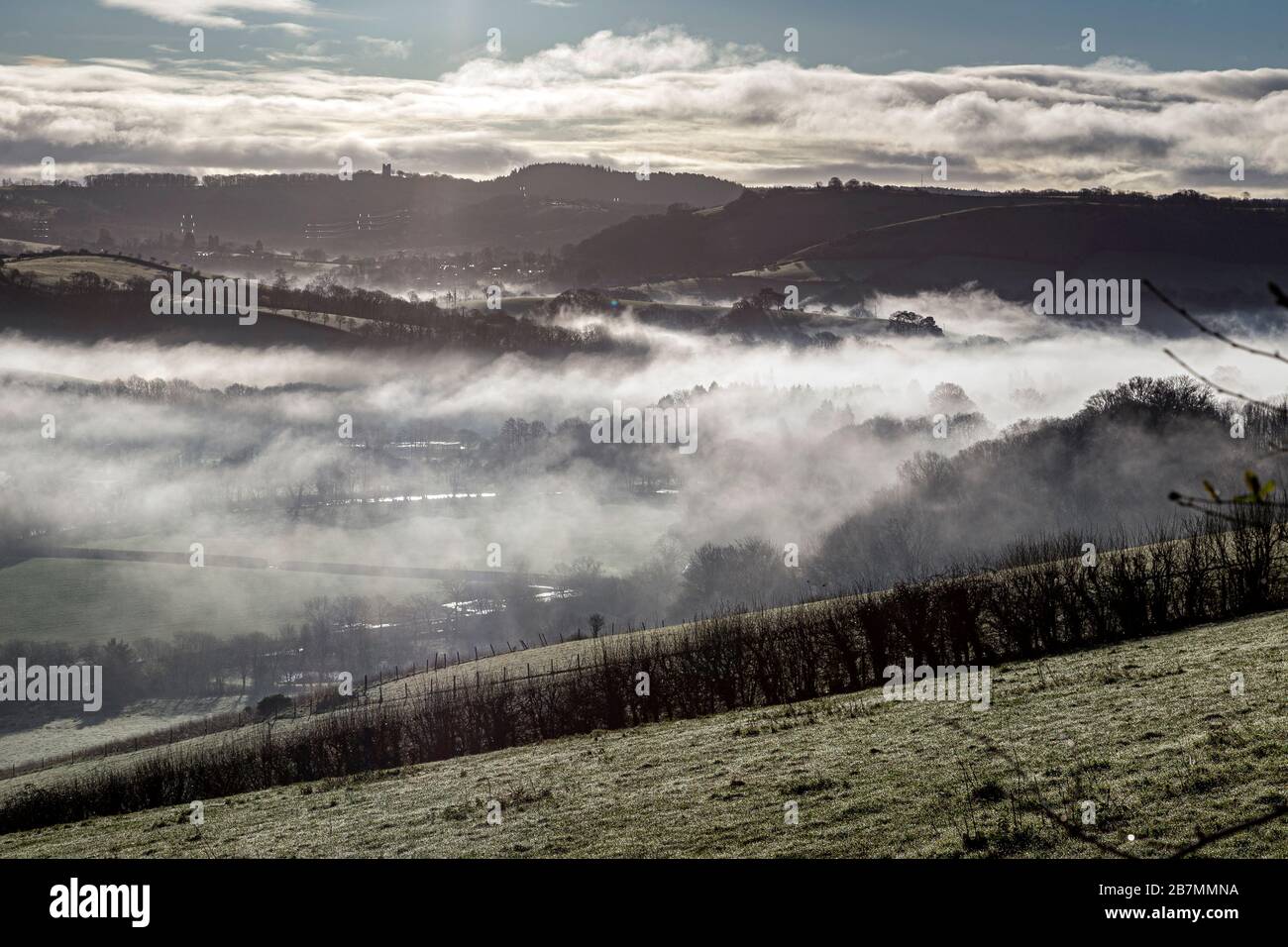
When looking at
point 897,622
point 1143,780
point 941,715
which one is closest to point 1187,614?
point 897,622

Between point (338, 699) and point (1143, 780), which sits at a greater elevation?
point (1143, 780)

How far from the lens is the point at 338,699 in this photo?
332ft

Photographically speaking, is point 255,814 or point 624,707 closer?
point 255,814

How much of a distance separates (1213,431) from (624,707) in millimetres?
121907

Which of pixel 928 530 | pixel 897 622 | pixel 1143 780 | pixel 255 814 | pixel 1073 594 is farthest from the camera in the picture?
pixel 928 530

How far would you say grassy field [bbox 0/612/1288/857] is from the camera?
23.3m

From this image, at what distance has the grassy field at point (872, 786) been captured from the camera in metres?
23.3

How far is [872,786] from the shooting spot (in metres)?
28.0

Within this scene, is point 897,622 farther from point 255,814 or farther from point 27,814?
point 27,814
